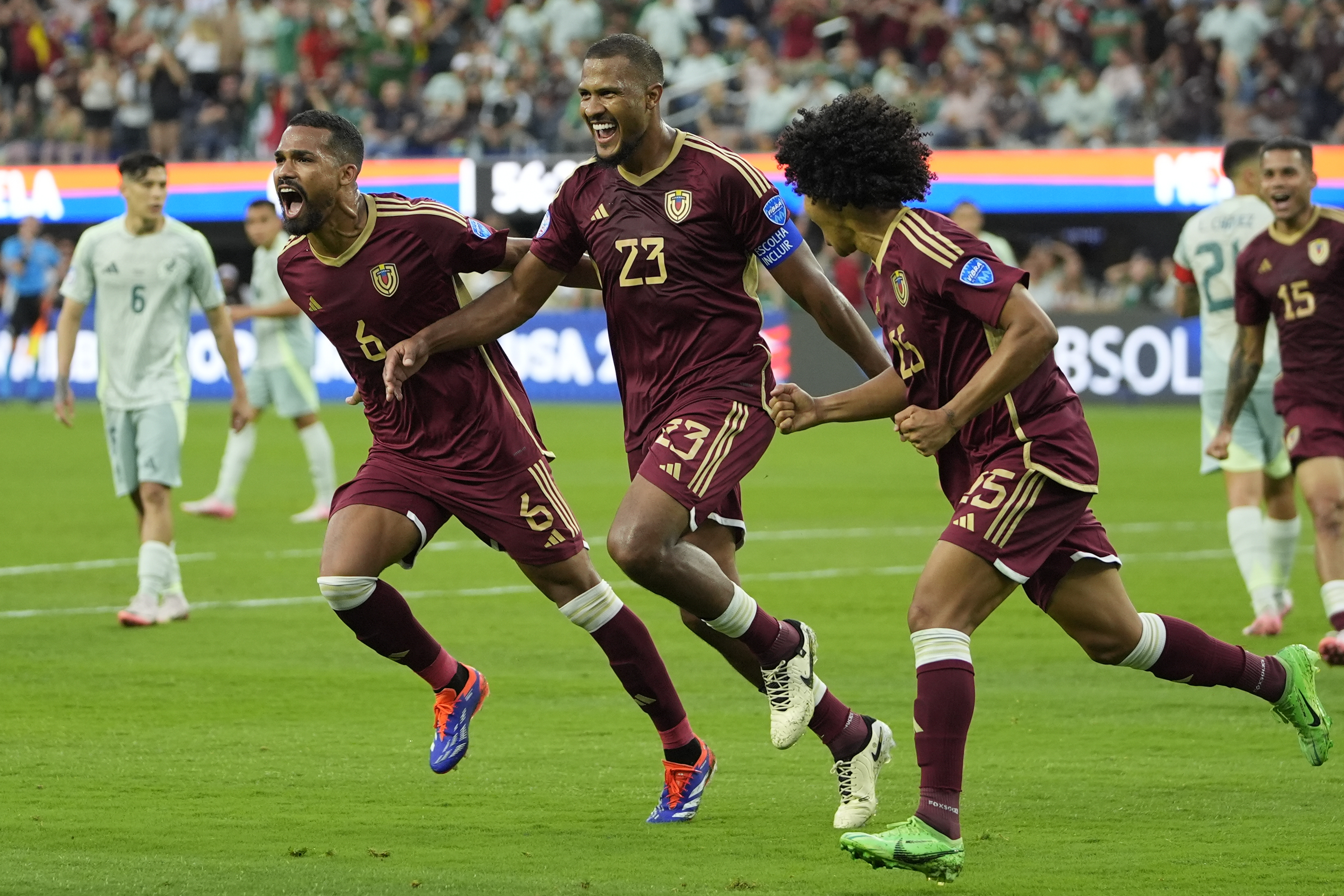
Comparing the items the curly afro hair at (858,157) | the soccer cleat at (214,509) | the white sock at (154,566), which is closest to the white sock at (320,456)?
the soccer cleat at (214,509)

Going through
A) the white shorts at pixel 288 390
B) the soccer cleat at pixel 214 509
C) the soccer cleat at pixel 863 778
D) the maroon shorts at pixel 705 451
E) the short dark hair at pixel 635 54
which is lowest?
the soccer cleat at pixel 214 509

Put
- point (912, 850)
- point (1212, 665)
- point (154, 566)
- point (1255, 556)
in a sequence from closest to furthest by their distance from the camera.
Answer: point (912, 850), point (1212, 665), point (1255, 556), point (154, 566)

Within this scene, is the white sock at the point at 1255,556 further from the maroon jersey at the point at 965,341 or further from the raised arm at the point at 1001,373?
the raised arm at the point at 1001,373

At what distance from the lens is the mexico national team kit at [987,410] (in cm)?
513

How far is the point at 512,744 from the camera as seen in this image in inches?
277

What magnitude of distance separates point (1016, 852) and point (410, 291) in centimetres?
265

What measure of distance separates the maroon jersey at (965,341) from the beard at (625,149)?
3.21ft

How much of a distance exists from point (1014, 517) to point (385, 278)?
7.52 feet

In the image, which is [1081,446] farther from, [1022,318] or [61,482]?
[61,482]

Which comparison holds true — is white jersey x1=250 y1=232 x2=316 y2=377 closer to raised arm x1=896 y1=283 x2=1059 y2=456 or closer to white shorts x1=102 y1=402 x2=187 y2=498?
white shorts x1=102 y1=402 x2=187 y2=498

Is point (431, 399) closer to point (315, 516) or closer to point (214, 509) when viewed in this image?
point (315, 516)

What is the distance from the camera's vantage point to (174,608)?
10.1 m

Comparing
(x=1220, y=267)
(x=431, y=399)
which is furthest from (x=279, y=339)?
(x=431, y=399)

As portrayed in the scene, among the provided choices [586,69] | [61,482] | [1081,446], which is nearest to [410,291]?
[586,69]
